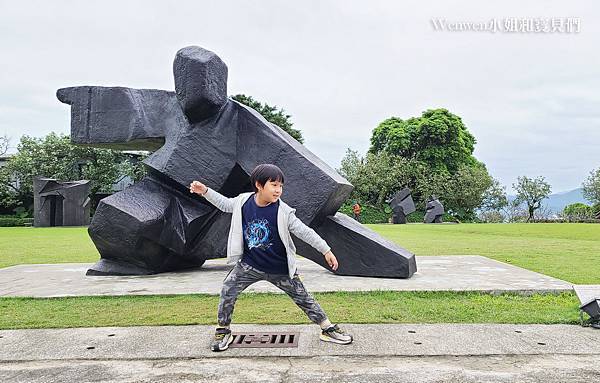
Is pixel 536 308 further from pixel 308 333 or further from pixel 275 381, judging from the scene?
pixel 275 381

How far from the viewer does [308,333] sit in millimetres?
4285

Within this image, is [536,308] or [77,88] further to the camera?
[77,88]

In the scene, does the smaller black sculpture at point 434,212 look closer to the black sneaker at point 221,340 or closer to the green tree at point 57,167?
the green tree at point 57,167

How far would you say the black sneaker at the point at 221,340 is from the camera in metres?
3.84

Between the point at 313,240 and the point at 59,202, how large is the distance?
92.1 ft

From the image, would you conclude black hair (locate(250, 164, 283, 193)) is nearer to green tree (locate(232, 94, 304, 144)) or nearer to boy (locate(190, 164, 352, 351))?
boy (locate(190, 164, 352, 351))

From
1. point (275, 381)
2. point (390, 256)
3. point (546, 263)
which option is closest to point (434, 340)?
point (275, 381)

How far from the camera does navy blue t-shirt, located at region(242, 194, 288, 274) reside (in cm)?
402

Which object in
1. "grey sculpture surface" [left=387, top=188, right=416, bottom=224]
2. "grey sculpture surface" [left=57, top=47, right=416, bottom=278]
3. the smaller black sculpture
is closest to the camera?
"grey sculpture surface" [left=57, top=47, right=416, bottom=278]

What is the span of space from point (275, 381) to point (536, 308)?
10.3ft

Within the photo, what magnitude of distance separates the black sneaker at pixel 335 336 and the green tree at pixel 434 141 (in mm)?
37093

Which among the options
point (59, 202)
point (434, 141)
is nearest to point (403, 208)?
point (434, 141)

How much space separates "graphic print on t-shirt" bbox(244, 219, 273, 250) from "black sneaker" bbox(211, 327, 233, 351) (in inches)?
25.6

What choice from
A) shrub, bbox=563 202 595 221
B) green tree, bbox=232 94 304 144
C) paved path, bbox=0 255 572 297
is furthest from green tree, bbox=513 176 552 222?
paved path, bbox=0 255 572 297
